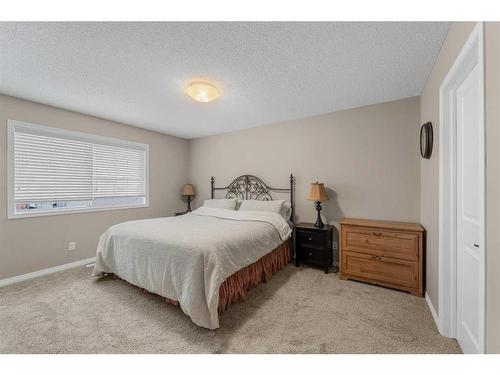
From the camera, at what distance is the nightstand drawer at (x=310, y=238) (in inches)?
116

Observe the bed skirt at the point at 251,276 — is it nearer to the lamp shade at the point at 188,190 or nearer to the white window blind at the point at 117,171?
the white window blind at the point at 117,171

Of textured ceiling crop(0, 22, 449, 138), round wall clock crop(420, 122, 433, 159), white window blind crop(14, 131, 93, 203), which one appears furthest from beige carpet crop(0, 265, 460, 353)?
textured ceiling crop(0, 22, 449, 138)

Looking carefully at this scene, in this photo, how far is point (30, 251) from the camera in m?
2.78

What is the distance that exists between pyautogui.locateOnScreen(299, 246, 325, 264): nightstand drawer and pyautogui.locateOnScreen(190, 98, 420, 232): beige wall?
539 mm

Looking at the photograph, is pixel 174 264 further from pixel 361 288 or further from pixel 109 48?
pixel 361 288

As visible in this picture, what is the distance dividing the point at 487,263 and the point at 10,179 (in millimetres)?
4449

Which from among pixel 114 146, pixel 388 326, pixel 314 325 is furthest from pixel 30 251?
pixel 388 326

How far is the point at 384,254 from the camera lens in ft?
8.04

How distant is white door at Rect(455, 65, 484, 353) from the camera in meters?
1.33

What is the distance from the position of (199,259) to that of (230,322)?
2.08 ft

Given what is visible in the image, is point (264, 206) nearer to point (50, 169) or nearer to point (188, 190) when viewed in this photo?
point (188, 190)

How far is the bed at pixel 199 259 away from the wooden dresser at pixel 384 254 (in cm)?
86

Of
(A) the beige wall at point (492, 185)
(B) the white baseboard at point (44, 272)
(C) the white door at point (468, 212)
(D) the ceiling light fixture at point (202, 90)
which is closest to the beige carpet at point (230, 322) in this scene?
(B) the white baseboard at point (44, 272)

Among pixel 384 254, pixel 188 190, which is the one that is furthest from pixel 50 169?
pixel 384 254
